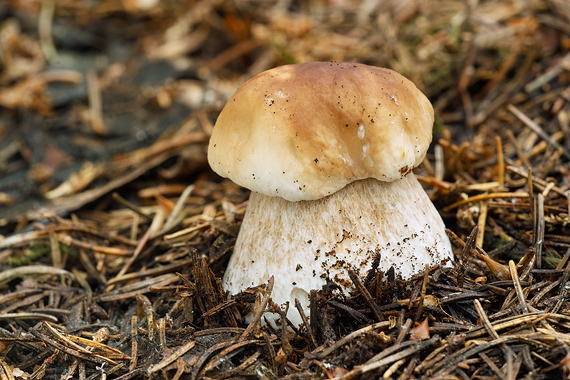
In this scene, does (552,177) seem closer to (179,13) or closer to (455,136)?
(455,136)

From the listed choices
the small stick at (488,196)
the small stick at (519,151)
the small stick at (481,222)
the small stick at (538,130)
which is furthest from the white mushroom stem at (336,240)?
the small stick at (538,130)

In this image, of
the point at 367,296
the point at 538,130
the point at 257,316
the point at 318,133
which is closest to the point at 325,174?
the point at 318,133

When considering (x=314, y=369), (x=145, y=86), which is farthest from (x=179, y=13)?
(x=314, y=369)

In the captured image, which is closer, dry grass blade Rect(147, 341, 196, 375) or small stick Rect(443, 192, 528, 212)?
dry grass blade Rect(147, 341, 196, 375)

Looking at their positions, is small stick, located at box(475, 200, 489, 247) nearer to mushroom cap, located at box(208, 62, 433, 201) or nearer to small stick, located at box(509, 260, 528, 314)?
small stick, located at box(509, 260, 528, 314)

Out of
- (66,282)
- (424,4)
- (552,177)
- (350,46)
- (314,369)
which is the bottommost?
(66,282)

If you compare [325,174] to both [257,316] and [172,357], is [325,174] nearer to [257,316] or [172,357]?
[257,316]

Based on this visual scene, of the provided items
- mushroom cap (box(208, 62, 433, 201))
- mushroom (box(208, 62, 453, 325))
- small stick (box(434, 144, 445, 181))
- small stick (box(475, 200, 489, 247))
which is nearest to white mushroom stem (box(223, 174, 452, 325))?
mushroom (box(208, 62, 453, 325))
